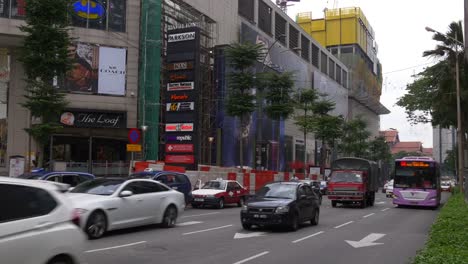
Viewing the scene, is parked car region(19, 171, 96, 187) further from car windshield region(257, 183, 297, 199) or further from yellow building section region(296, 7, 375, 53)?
yellow building section region(296, 7, 375, 53)

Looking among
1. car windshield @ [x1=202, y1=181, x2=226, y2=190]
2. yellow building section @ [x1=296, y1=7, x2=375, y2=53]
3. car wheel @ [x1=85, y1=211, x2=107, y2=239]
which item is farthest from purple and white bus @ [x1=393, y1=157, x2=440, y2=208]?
yellow building section @ [x1=296, y1=7, x2=375, y2=53]

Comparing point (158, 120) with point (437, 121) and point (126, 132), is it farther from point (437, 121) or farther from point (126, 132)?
point (437, 121)

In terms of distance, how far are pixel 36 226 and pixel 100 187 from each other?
8.56 metres

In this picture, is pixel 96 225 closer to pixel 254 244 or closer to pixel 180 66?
pixel 254 244

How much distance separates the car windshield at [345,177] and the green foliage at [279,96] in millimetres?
13682

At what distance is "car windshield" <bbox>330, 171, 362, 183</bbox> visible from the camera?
99.2ft

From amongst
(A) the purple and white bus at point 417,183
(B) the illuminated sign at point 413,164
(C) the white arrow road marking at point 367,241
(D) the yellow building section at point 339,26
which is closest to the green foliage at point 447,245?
(C) the white arrow road marking at point 367,241

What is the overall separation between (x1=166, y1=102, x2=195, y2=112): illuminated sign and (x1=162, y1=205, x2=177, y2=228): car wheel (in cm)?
2413

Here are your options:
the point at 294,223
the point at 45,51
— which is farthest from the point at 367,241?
the point at 45,51

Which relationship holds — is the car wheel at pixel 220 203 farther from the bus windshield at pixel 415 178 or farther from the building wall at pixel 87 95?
the building wall at pixel 87 95

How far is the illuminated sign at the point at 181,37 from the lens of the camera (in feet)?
139

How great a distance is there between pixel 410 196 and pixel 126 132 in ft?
81.0

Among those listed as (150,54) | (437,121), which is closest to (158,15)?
(150,54)

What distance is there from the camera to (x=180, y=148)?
41031mm
